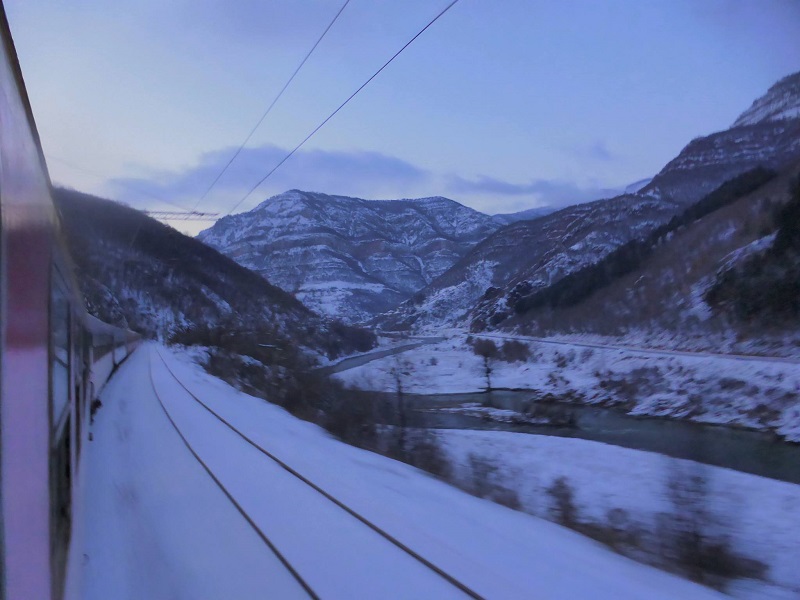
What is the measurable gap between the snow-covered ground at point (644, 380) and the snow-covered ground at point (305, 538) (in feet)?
53.3

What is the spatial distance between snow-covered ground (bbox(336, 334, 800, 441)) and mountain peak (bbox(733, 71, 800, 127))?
140ft

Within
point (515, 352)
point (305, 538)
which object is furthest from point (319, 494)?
point (515, 352)

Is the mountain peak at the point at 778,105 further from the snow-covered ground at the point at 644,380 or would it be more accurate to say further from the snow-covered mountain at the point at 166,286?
the snow-covered mountain at the point at 166,286

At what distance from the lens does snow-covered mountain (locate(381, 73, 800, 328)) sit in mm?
84188

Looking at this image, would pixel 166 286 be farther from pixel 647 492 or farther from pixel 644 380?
pixel 647 492

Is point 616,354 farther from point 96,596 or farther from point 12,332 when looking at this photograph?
point 12,332

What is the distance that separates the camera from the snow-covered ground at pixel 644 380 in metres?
22.7

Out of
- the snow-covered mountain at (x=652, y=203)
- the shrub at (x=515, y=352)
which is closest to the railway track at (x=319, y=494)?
the shrub at (x=515, y=352)

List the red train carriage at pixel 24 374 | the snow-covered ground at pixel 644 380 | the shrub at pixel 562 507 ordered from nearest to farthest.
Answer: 1. the red train carriage at pixel 24 374
2. the shrub at pixel 562 507
3. the snow-covered ground at pixel 644 380

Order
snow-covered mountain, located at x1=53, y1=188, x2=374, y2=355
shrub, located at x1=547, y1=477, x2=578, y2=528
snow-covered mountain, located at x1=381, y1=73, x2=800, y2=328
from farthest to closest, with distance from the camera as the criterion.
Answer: snow-covered mountain, located at x1=381, y1=73, x2=800, y2=328, snow-covered mountain, located at x1=53, y1=188, x2=374, y2=355, shrub, located at x1=547, y1=477, x2=578, y2=528

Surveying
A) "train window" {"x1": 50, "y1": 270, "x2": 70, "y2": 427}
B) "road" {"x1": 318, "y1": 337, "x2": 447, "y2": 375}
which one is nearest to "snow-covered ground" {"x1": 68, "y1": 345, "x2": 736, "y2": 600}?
"train window" {"x1": 50, "y1": 270, "x2": 70, "y2": 427}

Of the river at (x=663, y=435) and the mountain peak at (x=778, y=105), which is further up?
the mountain peak at (x=778, y=105)

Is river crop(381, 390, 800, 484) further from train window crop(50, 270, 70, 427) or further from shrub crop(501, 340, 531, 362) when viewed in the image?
shrub crop(501, 340, 531, 362)

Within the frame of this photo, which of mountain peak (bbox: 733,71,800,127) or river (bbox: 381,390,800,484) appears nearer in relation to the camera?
river (bbox: 381,390,800,484)
